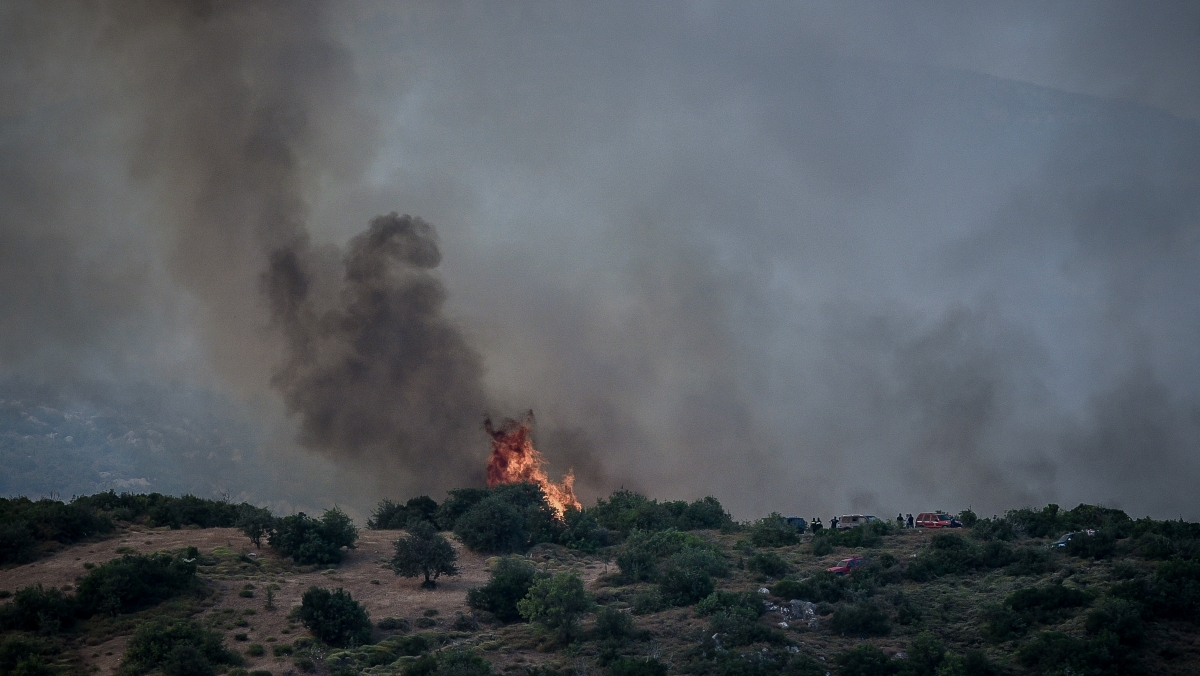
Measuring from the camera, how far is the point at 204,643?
41.9 metres

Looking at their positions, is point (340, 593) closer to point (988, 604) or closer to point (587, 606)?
point (587, 606)

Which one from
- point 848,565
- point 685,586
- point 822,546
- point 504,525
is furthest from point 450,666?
point 822,546

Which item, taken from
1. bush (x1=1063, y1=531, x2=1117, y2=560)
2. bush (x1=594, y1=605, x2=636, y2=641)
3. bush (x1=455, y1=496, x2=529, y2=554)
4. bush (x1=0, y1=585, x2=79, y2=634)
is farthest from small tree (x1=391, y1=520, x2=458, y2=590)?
bush (x1=1063, y1=531, x2=1117, y2=560)

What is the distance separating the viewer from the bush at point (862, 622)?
46.9 m

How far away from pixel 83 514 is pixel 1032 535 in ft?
219

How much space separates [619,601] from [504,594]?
7112 mm

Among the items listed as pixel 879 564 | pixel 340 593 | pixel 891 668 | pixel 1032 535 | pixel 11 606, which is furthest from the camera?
pixel 1032 535

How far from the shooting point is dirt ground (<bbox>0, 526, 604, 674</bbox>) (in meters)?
46.3

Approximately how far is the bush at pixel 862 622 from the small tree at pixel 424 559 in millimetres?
25040

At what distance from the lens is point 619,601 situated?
177 ft

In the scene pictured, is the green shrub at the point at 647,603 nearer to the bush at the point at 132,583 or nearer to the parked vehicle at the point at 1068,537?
the bush at the point at 132,583

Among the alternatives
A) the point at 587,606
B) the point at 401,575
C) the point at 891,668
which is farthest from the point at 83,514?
the point at 891,668

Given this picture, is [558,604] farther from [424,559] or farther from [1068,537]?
[1068,537]

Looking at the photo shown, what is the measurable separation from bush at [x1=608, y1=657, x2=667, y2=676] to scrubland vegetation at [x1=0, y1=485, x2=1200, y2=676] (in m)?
0.11
